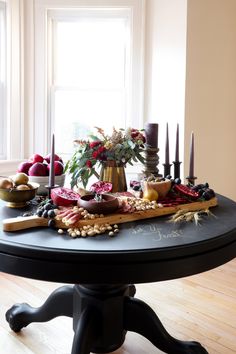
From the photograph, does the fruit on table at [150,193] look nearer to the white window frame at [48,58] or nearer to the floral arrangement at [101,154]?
the floral arrangement at [101,154]

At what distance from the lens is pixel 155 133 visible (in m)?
1.60

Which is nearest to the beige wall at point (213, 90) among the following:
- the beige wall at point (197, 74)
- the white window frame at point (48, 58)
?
the beige wall at point (197, 74)

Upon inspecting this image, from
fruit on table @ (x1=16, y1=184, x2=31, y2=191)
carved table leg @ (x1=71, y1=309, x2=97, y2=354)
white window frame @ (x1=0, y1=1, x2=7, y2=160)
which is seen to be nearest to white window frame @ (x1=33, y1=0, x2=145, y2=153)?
white window frame @ (x1=0, y1=1, x2=7, y2=160)

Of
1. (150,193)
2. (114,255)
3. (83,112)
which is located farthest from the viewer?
(83,112)

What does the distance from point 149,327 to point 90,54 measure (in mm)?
2189

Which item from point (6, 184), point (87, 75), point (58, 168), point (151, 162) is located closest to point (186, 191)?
point (151, 162)

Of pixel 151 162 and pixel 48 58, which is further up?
pixel 48 58

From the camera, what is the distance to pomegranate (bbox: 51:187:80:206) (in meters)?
1.23

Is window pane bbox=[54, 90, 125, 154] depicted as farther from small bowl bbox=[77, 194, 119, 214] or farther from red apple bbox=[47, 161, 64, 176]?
small bowl bbox=[77, 194, 119, 214]

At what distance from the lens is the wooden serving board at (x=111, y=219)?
3.43ft

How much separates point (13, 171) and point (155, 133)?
1.53 m

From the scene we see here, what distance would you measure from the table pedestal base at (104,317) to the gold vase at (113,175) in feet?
1.26

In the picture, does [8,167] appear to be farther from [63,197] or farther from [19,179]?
[63,197]

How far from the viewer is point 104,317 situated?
1.37m
